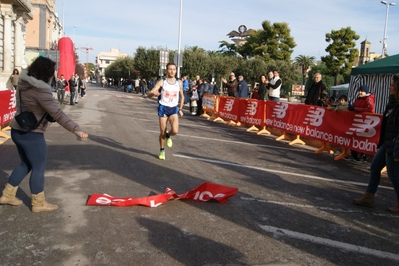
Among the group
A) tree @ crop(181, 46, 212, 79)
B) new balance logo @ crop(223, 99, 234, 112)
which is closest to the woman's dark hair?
new balance logo @ crop(223, 99, 234, 112)

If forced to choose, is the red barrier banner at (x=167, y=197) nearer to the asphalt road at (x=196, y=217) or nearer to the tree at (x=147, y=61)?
the asphalt road at (x=196, y=217)

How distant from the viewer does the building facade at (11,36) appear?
25984 millimetres

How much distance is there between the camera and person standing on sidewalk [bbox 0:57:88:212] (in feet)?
14.3

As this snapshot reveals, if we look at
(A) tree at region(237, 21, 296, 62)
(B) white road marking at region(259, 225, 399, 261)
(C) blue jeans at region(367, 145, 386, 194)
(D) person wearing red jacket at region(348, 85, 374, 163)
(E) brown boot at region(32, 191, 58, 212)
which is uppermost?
(A) tree at region(237, 21, 296, 62)

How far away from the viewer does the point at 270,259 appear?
11.9 ft

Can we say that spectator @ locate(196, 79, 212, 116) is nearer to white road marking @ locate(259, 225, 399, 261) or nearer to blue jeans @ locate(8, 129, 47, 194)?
blue jeans @ locate(8, 129, 47, 194)

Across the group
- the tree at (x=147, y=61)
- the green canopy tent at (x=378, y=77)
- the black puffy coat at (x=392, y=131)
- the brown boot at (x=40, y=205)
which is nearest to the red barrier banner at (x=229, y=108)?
the green canopy tent at (x=378, y=77)

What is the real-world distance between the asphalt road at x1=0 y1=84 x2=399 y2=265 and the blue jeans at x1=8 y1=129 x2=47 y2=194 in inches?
13.5

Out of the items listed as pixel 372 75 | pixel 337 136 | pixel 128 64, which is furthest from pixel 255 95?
pixel 128 64

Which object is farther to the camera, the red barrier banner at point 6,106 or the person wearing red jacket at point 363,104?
the red barrier banner at point 6,106

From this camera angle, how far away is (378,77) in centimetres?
1327

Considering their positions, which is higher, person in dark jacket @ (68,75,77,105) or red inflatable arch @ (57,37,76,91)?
red inflatable arch @ (57,37,76,91)

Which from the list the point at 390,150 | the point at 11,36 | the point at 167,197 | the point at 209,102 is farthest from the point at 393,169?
the point at 11,36

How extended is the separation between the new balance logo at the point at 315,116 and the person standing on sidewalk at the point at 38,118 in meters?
7.61
